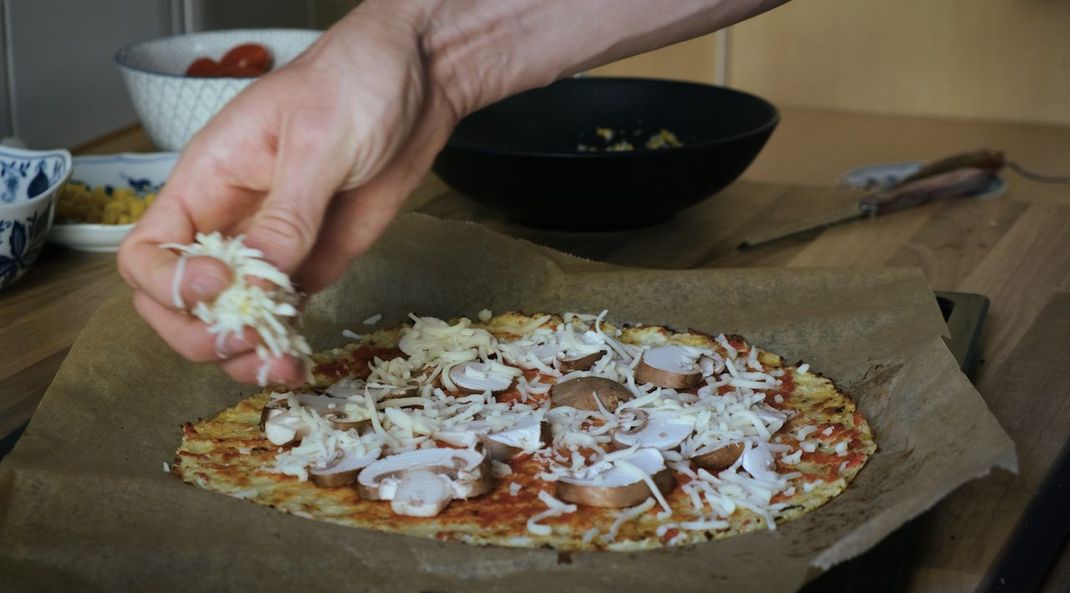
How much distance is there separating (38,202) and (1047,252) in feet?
5.46

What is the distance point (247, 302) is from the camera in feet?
4.37

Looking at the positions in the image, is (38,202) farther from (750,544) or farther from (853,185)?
(853,185)

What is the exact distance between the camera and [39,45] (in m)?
2.87

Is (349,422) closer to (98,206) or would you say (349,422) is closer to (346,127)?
(346,127)

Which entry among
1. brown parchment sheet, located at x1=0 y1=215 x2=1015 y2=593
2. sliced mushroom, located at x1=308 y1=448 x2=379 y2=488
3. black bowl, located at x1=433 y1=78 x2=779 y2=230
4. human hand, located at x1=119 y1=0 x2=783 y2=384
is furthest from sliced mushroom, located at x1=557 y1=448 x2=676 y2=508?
black bowl, located at x1=433 y1=78 x2=779 y2=230

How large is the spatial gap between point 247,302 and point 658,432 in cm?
50

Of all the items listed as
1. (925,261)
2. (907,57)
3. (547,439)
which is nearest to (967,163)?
(925,261)

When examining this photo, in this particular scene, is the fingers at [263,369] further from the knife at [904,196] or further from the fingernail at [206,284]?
the knife at [904,196]

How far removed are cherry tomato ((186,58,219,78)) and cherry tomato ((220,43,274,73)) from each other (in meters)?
0.04

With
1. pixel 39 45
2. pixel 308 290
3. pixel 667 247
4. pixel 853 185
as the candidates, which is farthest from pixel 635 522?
pixel 39 45

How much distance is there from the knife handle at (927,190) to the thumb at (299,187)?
1339 millimetres

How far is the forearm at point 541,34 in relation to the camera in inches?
63.9

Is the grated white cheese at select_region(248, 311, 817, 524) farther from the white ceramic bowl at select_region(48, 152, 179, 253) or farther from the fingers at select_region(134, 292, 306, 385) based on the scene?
the white ceramic bowl at select_region(48, 152, 179, 253)

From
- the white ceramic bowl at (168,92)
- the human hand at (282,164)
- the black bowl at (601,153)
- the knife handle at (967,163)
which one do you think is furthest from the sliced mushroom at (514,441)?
the knife handle at (967,163)
